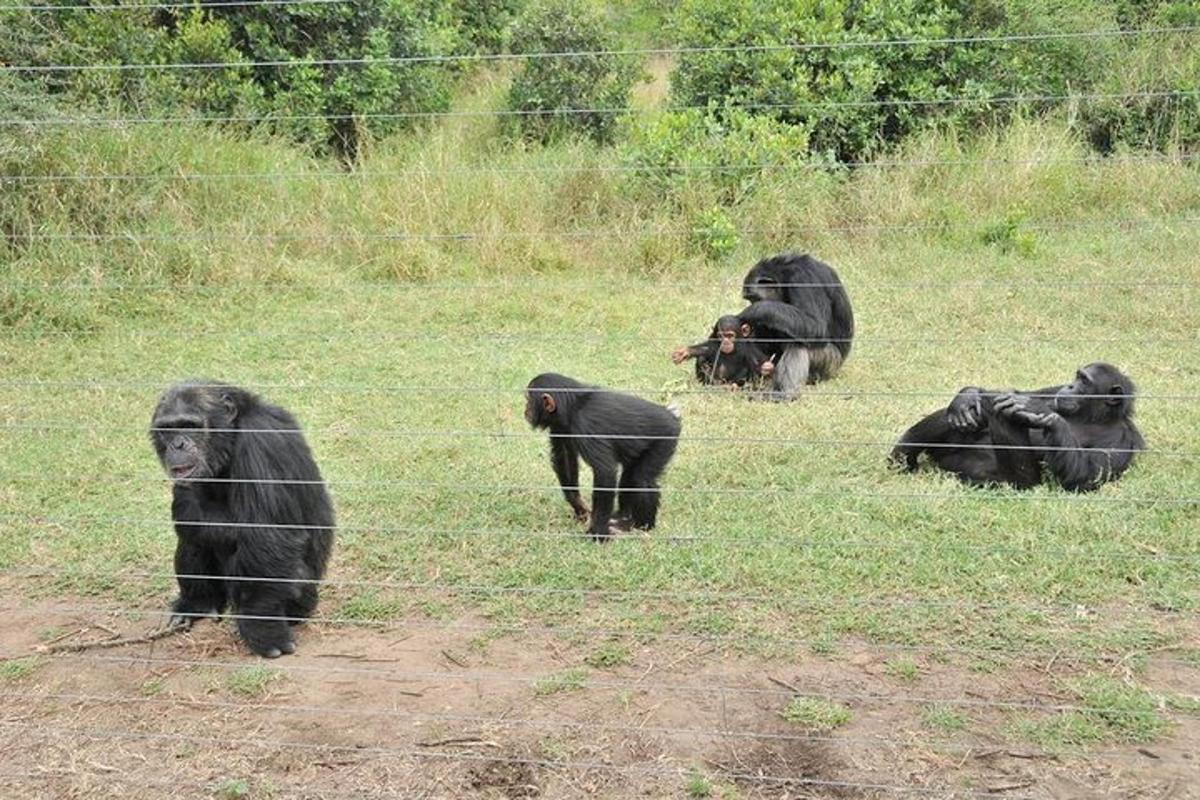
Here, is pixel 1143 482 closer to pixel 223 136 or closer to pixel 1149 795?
pixel 1149 795

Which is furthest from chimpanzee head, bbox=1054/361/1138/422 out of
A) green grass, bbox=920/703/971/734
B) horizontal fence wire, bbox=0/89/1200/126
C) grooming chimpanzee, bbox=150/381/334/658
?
grooming chimpanzee, bbox=150/381/334/658

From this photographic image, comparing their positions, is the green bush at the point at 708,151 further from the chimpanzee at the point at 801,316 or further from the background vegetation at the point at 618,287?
the chimpanzee at the point at 801,316

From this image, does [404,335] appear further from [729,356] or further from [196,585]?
[196,585]

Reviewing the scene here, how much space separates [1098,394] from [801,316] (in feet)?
8.52

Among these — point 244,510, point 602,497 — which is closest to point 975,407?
point 602,497

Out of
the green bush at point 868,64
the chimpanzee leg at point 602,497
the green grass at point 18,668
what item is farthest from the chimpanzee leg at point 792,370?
the green grass at point 18,668

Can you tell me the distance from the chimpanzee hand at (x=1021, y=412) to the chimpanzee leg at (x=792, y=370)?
2228 millimetres

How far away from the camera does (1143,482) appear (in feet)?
21.8

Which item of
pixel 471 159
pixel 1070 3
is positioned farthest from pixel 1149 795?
pixel 1070 3

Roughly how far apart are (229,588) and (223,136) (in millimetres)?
8274

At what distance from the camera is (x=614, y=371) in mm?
9273

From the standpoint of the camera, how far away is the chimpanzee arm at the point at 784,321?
886 centimetres

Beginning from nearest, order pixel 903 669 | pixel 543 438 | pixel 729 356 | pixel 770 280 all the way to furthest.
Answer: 1. pixel 903 669
2. pixel 543 438
3. pixel 729 356
4. pixel 770 280

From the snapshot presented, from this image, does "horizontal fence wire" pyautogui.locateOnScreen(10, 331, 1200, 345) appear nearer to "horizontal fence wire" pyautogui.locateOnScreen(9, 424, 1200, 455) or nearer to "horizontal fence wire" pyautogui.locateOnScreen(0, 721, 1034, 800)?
"horizontal fence wire" pyautogui.locateOnScreen(9, 424, 1200, 455)
